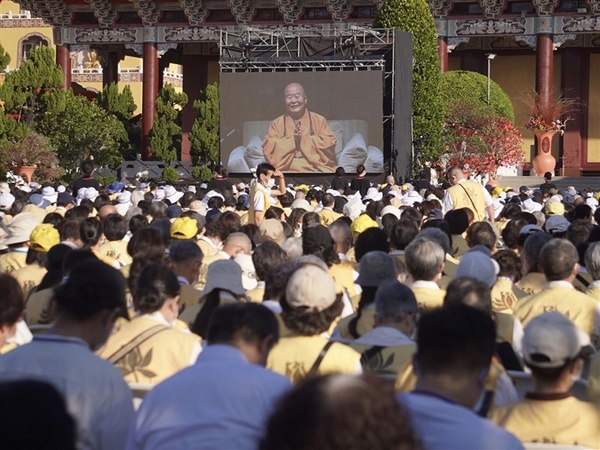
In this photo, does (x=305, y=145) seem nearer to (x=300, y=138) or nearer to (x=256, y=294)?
(x=300, y=138)

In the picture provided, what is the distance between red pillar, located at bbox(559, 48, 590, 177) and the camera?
4128 cm

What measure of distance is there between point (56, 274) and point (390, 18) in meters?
23.3

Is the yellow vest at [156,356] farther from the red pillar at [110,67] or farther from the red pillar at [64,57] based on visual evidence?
the red pillar at [110,67]

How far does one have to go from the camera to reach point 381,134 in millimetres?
30219

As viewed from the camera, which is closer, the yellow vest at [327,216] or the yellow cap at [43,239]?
the yellow cap at [43,239]

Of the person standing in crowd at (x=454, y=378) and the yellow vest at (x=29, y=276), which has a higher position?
the person standing in crowd at (x=454, y=378)

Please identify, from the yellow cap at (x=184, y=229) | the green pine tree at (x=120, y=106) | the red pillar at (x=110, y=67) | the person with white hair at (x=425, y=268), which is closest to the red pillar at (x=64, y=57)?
the green pine tree at (x=120, y=106)

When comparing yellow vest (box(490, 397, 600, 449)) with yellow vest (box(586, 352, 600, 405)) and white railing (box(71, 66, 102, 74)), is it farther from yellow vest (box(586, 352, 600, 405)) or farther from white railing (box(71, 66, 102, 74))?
white railing (box(71, 66, 102, 74))

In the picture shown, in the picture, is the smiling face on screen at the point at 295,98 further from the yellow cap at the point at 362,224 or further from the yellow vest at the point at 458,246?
the yellow vest at the point at 458,246

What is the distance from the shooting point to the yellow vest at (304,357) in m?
5.29

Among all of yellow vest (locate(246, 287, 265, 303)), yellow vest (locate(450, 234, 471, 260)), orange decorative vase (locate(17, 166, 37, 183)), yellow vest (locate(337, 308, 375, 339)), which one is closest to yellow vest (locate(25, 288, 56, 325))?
yellow vest (locate(246, 287, 265, 303))

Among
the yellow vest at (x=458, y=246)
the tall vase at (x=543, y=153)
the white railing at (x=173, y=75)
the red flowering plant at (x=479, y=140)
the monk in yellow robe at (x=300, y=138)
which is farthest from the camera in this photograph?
the white railing at (x=173, y=75)

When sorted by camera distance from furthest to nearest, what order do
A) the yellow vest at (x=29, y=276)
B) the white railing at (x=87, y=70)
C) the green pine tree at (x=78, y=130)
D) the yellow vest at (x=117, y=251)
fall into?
the white railing at (x=87, y=70), the green pine tree at (x=78, y=130), the yellow vest at (x=117, y=251), the yellow vest at (x=29, y=276)

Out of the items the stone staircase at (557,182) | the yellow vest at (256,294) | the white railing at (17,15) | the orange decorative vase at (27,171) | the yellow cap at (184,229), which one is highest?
the white railing at (17,15)
